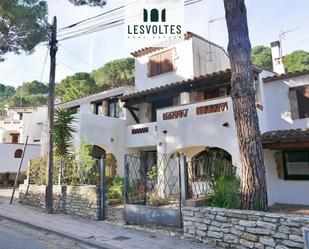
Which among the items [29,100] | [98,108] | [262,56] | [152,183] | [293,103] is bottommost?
[152,183]

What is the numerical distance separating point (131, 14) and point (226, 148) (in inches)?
300

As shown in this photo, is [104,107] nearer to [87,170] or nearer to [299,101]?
[87,170]

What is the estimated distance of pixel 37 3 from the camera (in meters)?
16.1

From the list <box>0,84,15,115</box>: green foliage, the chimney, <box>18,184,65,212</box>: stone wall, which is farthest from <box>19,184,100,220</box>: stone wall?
<box>0,84,15,115</box>: green foliage

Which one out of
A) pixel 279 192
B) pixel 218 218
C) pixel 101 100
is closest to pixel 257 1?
pixel 279 192

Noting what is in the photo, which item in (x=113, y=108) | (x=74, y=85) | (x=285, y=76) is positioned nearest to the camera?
(x=285, y=76)

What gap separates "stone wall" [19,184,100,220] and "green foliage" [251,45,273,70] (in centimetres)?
2484

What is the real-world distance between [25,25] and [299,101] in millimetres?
14527

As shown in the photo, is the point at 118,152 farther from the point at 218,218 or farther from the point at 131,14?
the point at 218,218

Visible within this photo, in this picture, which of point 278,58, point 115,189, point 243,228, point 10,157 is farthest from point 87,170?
point 10,157

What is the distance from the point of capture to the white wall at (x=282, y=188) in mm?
12500

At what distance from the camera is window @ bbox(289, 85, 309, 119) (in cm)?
1373

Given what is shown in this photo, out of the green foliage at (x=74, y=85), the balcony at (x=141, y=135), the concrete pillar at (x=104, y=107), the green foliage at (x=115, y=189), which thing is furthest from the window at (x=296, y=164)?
the green foliage at (x=74, y=85)

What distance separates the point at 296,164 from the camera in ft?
42.4
